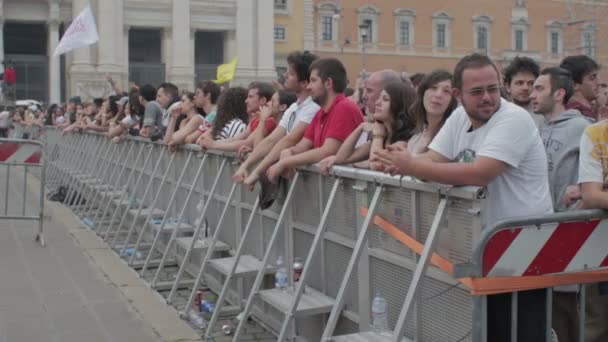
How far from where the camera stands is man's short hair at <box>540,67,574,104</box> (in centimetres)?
549

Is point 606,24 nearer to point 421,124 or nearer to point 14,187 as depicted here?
point 14,187

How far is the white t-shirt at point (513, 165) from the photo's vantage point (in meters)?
3.96

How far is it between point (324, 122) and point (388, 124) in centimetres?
72

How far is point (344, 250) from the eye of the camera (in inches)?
225

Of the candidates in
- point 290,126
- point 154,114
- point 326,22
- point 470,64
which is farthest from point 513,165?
point 326,22

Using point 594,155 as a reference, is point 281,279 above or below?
below

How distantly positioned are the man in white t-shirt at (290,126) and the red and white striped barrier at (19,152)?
550 cm

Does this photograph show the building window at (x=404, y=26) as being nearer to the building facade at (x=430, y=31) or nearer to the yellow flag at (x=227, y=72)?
the building facade at (x=430, y=31)

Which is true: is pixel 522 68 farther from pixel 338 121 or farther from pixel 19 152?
pixel 19 152

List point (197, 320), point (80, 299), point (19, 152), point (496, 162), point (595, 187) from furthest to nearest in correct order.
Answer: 1. point (19, 152)
2. point (80, 299)
3. point (197, 320)
4. point (595, 187)
5. point (496, 162)

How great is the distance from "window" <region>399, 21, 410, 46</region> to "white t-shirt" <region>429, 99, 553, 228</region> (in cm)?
7924

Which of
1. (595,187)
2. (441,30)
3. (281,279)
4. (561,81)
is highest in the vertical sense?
(441,30)

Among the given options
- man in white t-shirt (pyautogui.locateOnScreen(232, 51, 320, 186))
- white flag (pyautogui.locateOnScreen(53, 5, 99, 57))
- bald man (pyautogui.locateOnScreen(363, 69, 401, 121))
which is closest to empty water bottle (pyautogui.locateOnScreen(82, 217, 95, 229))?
white flag (pyautogui.locateOnScreen(53, 5, 99, 57))

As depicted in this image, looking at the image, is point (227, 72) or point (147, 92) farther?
point (227, 72)
